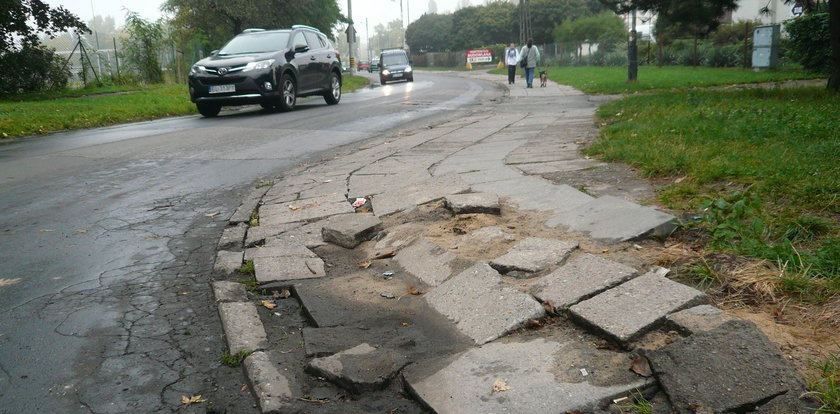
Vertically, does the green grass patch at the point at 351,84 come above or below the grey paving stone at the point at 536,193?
above

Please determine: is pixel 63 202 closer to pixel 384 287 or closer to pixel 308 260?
pixel 308 260

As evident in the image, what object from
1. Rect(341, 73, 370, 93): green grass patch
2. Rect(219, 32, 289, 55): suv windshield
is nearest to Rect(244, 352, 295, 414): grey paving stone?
Rect(219, 32, 289, 55): suv windshield

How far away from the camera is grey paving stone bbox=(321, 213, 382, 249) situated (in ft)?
15.1

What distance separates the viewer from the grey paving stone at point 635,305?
Answer: 8.82 ft

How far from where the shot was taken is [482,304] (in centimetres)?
321

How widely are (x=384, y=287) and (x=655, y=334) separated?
1.58m

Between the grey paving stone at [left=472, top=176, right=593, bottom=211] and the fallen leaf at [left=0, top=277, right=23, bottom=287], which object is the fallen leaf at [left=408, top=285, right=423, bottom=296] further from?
the fallen leaf at [left=0, top=277, right=23, bottom=287]

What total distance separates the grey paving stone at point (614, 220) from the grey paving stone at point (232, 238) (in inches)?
83.0

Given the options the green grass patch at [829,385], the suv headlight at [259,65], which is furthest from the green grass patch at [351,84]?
the green grass patch at [829,385]

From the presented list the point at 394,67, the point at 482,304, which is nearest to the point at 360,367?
the point at 482,304

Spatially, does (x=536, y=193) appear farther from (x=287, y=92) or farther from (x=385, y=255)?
(x=287, y=92)

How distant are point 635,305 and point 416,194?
285 cm

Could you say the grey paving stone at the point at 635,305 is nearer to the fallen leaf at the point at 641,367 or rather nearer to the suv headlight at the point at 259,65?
the fallen leaf at the point at 641,367

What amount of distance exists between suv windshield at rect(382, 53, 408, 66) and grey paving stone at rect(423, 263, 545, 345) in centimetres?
3308
